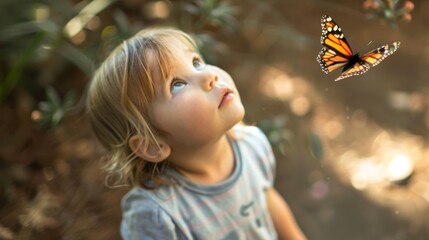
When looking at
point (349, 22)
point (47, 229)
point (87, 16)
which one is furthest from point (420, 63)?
point (47, 229)

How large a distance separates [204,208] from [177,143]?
0.39 ft

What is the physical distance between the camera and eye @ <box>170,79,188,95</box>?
78 cm

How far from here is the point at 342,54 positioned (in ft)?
2.09

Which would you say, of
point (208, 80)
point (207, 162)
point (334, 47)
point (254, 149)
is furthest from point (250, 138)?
point (334, 47)

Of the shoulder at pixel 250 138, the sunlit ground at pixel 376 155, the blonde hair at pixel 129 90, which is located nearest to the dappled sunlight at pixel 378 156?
the sunlit ground at pixel 376 155

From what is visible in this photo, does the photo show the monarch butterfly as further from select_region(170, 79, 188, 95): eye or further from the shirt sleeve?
the shirt sleeve

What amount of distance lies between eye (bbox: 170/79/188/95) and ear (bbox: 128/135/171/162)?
70mm

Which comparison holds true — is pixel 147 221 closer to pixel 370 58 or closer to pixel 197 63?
pixel 197 63

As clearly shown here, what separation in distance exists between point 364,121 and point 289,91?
0.21 metres

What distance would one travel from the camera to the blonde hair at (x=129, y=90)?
788 mm

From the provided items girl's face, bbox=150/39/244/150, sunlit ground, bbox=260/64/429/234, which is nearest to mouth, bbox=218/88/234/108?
girl's face, bbox=150/39/244/150

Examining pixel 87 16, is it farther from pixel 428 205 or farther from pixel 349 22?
pixel 428 205

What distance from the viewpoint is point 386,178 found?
1.32 m

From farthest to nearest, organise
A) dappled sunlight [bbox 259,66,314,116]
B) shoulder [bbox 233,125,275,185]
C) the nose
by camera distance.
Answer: dappled sunlight [bbox 259,66,314,116], shoulder [bbox 233,125,275,185], the nose
